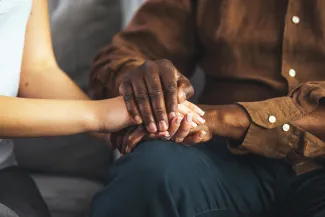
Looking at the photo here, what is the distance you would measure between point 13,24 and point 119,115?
0.26 meters

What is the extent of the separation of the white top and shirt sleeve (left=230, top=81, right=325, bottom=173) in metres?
0.44

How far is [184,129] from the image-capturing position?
0.98 metres

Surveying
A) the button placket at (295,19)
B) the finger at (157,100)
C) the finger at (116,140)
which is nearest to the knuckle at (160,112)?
the finger at (157,100)

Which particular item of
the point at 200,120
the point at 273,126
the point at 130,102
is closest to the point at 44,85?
the point at 130,102

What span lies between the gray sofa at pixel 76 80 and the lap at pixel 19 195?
253mm

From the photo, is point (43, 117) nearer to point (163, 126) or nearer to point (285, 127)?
point (163, 126)

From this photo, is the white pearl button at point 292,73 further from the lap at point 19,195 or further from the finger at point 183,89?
the lap at point 19,195

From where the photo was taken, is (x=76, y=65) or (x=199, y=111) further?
(x=76, y=65)

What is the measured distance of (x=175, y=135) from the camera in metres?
0.99

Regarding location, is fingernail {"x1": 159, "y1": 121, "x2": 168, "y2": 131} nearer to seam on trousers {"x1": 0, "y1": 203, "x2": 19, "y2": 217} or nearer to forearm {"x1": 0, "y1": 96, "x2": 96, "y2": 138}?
forearm {"x1": 0, "y1": 96, "x2": 96, "y2": 138}

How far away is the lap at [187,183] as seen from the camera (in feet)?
2.87

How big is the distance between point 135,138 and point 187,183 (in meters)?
0.13

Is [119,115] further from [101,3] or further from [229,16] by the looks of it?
[101,3]

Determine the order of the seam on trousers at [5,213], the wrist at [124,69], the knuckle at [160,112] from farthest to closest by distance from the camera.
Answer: the wrist at [124,69] → the knuckle at [160,112] → the seam on trousers at [5,213]
